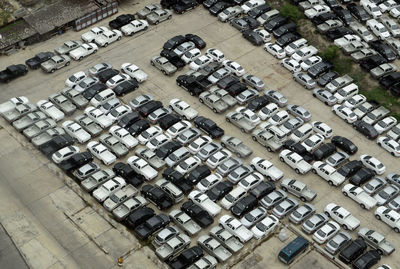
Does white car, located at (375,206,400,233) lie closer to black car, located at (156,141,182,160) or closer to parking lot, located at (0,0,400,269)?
parking lot, located at (0,0,400,269)

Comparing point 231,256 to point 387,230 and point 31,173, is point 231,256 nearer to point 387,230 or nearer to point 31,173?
point 387,230

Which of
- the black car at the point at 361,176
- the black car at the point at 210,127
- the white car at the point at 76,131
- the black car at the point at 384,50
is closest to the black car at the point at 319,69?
the black car at the point at 384,50

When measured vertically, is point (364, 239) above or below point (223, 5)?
below

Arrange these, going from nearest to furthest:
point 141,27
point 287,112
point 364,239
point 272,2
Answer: point 364,239 → point 287,112 → point 141,27 → point 272,2

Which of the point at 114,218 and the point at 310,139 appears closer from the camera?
the point at 114,218

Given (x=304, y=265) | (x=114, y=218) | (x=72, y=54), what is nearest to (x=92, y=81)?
(x=72, y=54)

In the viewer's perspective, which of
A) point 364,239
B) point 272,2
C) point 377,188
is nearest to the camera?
point 364,239
